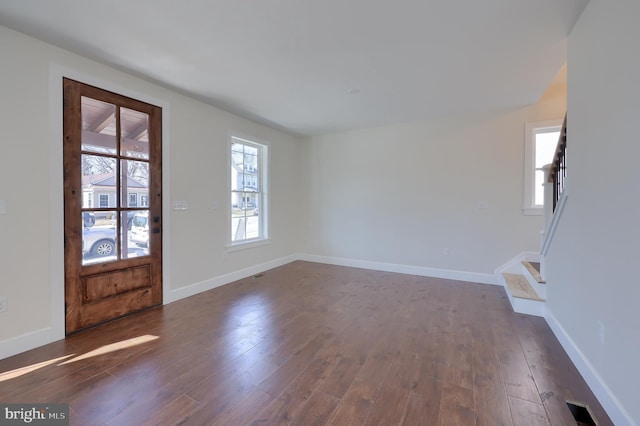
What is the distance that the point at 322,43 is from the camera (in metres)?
2.37

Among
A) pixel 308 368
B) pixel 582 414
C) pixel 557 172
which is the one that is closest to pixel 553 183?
pixel 557 172

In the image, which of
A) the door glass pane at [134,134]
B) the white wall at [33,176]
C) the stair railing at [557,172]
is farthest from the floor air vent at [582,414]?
the door glass pane at [134,134]

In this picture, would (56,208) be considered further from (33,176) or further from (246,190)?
(246,190)

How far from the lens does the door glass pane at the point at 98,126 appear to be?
2.64 meters

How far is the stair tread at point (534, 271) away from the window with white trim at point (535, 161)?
0.74 m

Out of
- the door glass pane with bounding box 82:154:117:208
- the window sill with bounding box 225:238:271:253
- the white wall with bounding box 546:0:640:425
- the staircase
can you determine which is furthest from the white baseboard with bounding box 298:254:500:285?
the door glass pane with bounding box 82:154:117:208

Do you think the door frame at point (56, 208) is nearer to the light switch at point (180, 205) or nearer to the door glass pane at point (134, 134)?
the door glass pane at point (134, 134)

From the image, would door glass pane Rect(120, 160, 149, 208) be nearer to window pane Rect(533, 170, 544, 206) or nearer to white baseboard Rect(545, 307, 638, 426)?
white baseboard Rect(545, 307, 638, 426)

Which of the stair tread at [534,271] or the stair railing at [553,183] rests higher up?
the stair railing at [553,183]

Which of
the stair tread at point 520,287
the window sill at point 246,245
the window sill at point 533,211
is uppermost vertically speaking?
the window sill at point 533,211

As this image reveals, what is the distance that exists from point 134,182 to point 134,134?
1.74ft

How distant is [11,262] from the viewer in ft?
7.27

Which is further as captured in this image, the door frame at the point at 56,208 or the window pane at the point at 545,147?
the window pane at the point at 545,147

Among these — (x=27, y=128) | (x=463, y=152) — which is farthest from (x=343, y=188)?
(x=27, y=128)
